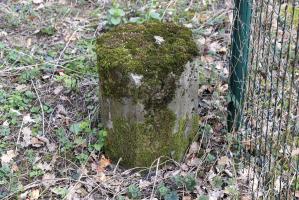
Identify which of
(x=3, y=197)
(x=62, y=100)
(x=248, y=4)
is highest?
(x=248, y=4)

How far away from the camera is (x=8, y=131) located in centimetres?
434

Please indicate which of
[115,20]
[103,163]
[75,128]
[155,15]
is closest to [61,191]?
[103,163]

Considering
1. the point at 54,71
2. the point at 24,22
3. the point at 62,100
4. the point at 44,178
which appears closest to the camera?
the point at 44,178

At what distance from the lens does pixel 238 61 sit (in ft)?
12.7

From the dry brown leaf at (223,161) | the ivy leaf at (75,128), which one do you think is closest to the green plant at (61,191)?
the ivy leaf at (75,128)

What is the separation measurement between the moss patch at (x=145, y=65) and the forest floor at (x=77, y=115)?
24.2 inches

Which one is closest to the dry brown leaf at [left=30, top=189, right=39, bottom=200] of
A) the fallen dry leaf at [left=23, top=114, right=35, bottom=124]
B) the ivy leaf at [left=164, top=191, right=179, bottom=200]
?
the fallen dry leaf at [left=23, top=114, right=35, bottom=124]

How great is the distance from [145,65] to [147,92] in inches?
7.7

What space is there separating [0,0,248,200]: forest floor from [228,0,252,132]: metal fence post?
0.72ft

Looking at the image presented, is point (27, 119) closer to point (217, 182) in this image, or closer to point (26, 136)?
point (26, 136)

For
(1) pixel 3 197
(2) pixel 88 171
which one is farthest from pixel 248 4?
(1) pixel 3 197

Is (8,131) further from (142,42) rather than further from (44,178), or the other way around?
(142,42)

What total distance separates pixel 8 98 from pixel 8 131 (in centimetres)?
49

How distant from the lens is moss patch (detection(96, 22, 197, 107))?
3.65 m
